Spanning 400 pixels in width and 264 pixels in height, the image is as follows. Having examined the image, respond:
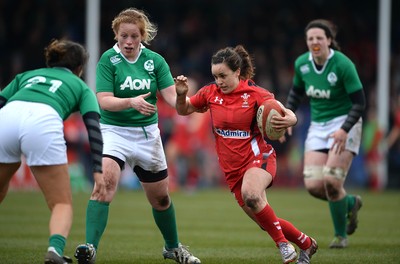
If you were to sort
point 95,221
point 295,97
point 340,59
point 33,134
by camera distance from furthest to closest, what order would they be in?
point 295,97, point 340,59, point 95,221, point 33,134

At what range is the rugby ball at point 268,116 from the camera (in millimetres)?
7414

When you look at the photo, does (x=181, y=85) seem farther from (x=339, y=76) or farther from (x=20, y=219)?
(x=20, y=219)

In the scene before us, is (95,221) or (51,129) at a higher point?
(51,129)

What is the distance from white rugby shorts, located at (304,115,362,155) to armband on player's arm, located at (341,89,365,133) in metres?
0.36

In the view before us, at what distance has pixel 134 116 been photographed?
789cm

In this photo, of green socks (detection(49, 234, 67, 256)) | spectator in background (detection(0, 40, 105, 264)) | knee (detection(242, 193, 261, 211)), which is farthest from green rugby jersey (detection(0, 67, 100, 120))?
knee (detection(242, 193, 261, 211))

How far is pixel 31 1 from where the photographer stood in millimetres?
23125

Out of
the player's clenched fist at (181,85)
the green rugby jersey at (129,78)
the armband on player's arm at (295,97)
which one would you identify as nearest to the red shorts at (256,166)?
the player's clenched fist at (181,85)

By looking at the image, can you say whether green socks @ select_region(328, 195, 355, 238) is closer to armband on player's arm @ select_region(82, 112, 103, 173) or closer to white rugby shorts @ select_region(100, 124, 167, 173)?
white rugby shorts @ select_region(100, 124, 167, 173)

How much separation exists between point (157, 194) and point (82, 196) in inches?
399

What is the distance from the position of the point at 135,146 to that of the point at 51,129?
149 centimetres

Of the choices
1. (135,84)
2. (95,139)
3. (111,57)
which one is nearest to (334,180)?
(135,84)

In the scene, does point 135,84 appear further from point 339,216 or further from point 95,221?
point 339,216

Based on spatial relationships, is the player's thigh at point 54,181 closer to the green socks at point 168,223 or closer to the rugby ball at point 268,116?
the green socks at point 168,223
